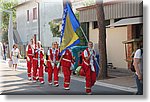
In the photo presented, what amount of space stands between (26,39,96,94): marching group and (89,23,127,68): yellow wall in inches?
19.7

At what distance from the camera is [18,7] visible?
242 inches

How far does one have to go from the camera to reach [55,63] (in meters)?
6.68

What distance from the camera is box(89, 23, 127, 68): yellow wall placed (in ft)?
22.2

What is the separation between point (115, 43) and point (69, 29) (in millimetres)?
1551

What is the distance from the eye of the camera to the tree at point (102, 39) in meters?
6.73

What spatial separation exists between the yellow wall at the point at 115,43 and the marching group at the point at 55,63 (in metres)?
0.50

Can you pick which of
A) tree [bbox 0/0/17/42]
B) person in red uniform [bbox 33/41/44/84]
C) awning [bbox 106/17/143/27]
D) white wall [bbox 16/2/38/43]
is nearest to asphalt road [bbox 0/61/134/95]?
person in red uniform [bbox 33/41/44/84]

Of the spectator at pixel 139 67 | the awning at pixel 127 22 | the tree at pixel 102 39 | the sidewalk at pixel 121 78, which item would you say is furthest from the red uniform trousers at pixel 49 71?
the spectator at pixel 139 67

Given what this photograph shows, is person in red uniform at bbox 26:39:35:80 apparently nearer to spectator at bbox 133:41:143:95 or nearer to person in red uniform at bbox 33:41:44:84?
person in red uniform at bbox 33:41:44:84

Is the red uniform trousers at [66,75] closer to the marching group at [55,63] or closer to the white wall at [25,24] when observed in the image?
the marching group at [55,63]

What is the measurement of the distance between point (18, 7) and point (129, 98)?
2599 mm

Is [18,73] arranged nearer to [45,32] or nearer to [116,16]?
[45,32]

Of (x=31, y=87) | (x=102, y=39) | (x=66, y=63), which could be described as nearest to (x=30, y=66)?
(x=31, y=87)

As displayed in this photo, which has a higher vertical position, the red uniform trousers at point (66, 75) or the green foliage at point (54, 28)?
the green foliage at point (54, 28)
